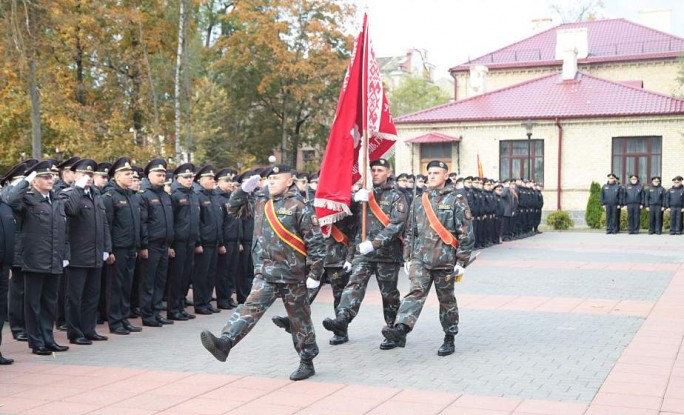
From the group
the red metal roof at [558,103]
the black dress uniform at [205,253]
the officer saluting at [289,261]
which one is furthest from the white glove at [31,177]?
the red metal roof at [558,103]

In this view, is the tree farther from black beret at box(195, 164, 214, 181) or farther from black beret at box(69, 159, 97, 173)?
black beret at box(69, 159, 97, 173)

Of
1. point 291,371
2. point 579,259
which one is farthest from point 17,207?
point 579,259

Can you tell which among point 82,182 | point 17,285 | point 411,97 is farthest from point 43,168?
point 411,97

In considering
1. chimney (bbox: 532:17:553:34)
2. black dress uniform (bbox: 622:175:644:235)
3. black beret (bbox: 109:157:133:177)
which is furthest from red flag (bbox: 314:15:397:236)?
chimney (bbox: 532:17:553:34)

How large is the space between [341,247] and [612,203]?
22027mm

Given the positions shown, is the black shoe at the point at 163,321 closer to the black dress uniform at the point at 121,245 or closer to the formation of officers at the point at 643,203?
the black dress uniform at the point at 121,245

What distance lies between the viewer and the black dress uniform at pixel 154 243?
1052cm

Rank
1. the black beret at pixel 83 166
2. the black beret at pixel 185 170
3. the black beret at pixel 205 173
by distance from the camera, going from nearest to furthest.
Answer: the black beret at pixel 83 166, the black beret at pixel 185 170, the black beret at pixel 205 173

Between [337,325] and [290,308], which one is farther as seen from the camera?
[337,325]

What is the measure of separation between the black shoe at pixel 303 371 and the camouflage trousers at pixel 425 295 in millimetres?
1299

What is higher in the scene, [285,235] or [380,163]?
[380,163]

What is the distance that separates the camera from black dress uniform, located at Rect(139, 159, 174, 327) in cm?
1052

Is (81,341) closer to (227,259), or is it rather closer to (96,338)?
(96,338)

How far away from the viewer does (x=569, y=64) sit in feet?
124
